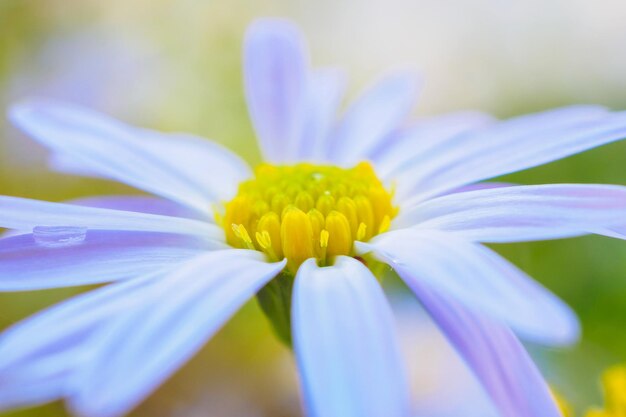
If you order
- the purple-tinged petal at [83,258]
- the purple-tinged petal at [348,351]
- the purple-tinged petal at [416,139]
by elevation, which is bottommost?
the purple-tinged petal at [348,351]

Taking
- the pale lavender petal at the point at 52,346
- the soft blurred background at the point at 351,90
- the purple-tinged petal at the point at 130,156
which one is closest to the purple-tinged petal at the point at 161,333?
the pale lavender petal at the point at 52,346

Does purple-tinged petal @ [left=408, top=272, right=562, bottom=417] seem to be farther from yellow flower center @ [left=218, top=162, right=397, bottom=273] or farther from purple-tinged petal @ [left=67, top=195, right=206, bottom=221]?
purple-tinged petal @ [left=67, top=195, right=206, bottom=221]

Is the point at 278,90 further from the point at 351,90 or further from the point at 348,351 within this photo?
the point at 351,90

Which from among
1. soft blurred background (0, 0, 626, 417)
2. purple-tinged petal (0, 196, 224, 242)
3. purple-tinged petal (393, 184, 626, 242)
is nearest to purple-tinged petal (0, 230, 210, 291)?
purple-tinged petal (0, 196, 224, 242)

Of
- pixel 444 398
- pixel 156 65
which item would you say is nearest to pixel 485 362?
pixel 444 398

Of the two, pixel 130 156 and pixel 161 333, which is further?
pixel 130 156

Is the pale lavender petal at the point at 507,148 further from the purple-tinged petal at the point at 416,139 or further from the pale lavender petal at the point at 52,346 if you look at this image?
the pale lavender petal at the point at 52,346

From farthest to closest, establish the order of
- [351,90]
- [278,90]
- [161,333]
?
[351,90] → [278,90] → [161,333]

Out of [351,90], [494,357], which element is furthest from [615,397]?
[351,90]
